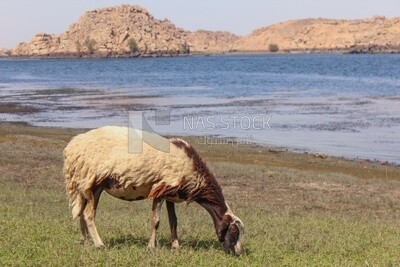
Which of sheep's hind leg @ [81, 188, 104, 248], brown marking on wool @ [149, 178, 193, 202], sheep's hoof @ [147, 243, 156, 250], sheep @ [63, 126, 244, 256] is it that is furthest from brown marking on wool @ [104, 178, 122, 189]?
sheep's hoof @ [147, 243, 156, 250]

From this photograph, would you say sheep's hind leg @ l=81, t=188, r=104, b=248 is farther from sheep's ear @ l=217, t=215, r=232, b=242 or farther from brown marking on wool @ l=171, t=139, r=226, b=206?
sheep's ear @ l=217, t=215, r=232, b=242

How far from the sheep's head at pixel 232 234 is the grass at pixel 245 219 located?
0.57 ft

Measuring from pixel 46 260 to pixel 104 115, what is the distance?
35998mm

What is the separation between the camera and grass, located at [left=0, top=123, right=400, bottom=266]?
936 cm

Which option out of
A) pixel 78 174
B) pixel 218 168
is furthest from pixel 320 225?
pixel 218 168

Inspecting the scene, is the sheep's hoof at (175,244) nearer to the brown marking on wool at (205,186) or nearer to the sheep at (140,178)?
the sheep at (140,178)

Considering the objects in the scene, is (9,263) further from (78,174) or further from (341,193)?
(341,193)

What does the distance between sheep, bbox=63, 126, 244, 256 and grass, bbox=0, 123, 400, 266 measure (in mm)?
464

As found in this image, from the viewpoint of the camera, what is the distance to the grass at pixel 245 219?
9359 millimetres

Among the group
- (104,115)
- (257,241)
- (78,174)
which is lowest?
(104,115)

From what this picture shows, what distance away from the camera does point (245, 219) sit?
13781 mm

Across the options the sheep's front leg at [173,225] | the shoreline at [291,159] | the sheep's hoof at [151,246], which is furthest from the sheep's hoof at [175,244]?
the shoreline at [291,159]

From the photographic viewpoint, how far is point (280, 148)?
98.6ft

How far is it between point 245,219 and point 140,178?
15.3ft
